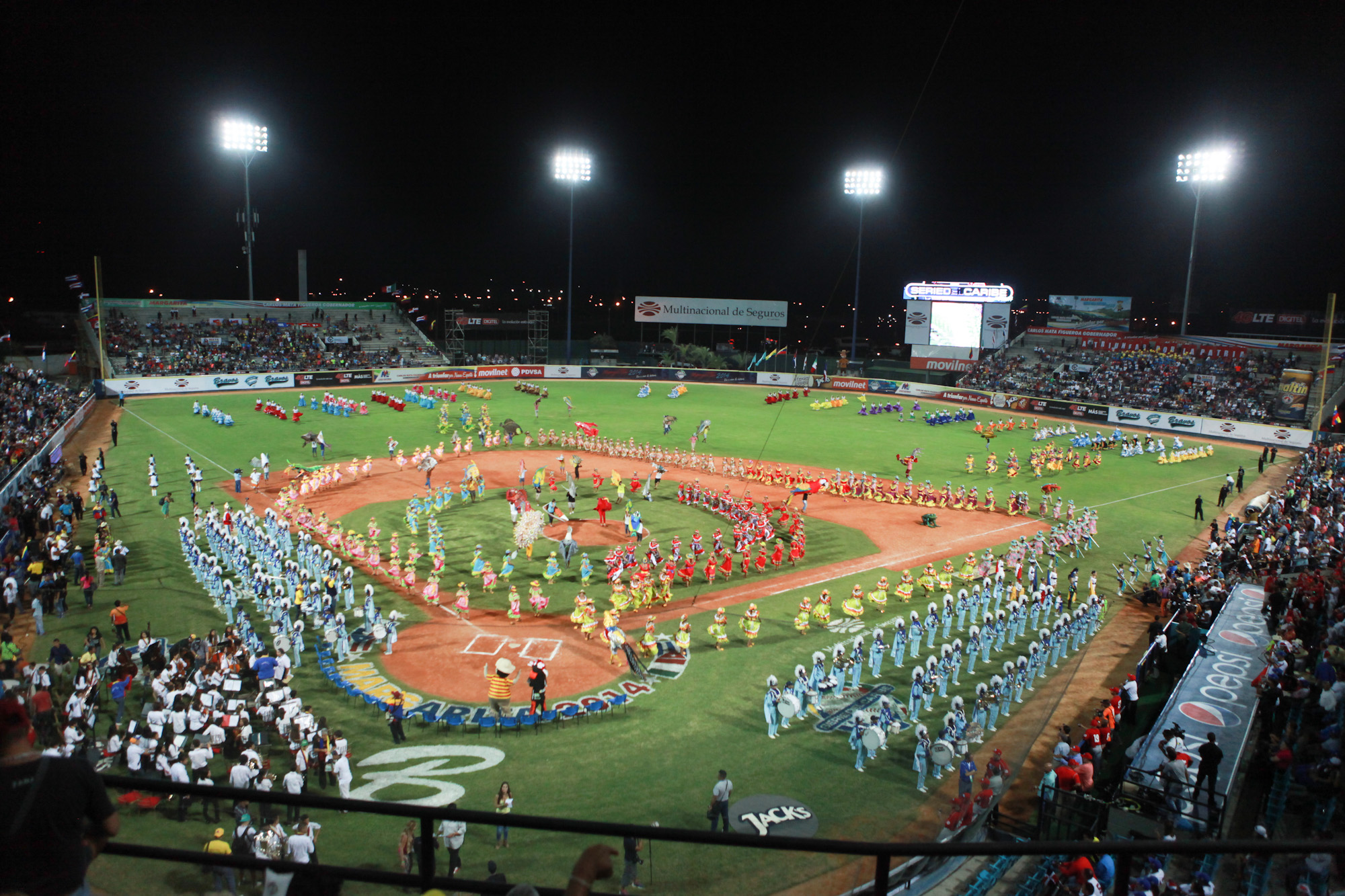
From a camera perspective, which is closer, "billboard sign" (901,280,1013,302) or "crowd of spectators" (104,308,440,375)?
"crowd of spectators" (104,308,440,375)

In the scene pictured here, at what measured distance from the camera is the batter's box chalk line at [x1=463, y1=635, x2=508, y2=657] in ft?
63.7

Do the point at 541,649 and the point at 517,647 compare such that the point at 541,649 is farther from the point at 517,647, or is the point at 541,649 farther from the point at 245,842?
the point at 245,842

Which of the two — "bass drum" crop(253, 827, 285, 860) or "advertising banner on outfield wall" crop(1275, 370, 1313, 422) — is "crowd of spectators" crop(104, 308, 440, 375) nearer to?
"bass drum" crop(253, 827, 285, 860)

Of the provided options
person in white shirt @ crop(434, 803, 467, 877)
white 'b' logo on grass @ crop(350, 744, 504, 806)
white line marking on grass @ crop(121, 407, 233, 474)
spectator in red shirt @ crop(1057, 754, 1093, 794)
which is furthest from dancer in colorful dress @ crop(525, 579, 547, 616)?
white line marking on grass @ crop(121, 407, 233, 474)

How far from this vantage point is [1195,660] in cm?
1620

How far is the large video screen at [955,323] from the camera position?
241 feet

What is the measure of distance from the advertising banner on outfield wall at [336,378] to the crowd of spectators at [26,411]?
1618 centimetres

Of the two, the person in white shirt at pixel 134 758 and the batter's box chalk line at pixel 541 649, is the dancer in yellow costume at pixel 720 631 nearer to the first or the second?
the batter's box chalk line at pixel 541 649

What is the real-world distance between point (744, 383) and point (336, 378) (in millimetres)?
33534

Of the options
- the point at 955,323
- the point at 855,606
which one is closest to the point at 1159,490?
the point at 855,606

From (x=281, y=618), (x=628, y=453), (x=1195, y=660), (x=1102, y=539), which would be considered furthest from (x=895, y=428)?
(x=281, y=618)

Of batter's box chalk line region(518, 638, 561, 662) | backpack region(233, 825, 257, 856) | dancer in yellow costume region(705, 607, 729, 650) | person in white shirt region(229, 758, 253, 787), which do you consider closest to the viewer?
backpack region(233, 825, 257, 856)

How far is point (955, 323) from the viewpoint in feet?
243

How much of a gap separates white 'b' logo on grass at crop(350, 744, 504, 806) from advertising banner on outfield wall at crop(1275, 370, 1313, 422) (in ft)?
176
